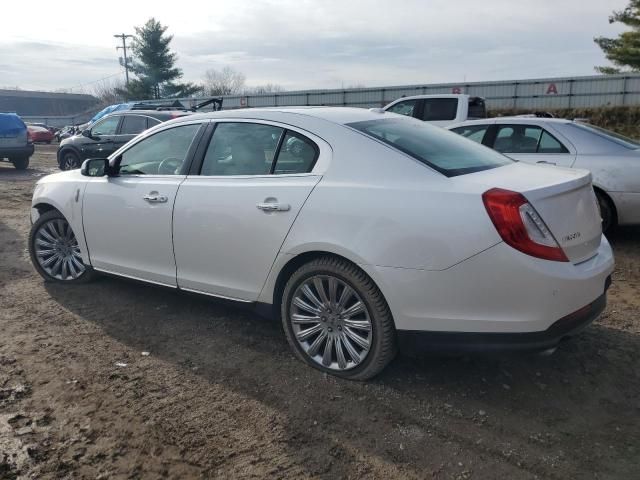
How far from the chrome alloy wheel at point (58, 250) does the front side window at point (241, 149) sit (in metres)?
1.84

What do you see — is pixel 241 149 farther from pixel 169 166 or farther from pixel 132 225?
pixel 132 225

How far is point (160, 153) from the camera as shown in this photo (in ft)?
14.2

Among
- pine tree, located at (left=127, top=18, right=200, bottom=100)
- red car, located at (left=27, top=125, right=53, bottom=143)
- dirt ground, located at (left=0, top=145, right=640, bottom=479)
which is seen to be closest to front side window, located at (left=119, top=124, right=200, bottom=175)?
dirt ground, located at (left=0, top=145, right=640, bottom=479)

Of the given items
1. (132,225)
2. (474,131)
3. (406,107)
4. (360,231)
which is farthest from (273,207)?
(406,107)

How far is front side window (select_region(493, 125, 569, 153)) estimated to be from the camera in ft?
21.6

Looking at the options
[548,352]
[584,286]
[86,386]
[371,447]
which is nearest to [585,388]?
[548,352]

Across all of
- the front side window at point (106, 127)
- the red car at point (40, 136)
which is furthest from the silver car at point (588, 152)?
the red car at point (40, 136)

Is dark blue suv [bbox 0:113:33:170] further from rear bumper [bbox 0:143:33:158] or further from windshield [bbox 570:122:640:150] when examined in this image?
windshield [bbox 570:122:640:150]

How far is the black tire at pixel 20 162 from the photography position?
1563 centimetres

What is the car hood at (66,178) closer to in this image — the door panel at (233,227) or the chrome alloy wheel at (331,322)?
the door panel at (233,227)

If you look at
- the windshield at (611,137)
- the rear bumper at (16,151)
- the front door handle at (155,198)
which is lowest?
the rear bumper at (16,151)

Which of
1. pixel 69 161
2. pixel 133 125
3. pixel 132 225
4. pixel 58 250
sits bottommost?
pixel 58 250

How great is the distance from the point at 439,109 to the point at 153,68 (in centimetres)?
4568

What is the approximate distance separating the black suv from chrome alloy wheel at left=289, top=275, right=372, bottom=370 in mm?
9284
